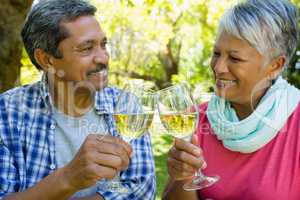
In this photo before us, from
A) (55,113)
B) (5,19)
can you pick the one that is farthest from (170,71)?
(55,113)

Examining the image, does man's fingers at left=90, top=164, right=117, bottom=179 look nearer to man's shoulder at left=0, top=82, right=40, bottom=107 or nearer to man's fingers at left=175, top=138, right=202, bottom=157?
man's fingers at left=175, top=138, right=202, bottom=157

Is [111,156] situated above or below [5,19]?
below

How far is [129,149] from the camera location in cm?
200

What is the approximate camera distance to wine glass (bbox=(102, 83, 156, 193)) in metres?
1.99

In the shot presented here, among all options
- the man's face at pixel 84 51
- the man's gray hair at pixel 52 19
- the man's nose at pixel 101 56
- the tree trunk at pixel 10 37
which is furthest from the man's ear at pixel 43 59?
the tree trunk at pixel 10 37

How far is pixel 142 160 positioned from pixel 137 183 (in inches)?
4.7

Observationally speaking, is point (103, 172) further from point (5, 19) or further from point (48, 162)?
point (5, 19)

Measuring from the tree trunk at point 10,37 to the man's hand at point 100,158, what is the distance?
2454 millimetres

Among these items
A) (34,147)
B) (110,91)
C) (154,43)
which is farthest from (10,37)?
(154,43)

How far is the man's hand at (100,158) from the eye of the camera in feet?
6.38

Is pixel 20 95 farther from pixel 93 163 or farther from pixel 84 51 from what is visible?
pixel 93 163

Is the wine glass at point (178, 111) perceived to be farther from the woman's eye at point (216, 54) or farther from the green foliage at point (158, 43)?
the green foliage at point (158, 43)

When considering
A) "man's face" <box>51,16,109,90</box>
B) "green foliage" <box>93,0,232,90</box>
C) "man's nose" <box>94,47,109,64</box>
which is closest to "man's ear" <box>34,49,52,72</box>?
"man's face" <box>51,16,109,90</box>

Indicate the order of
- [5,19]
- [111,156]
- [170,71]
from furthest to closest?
1. [170,71]
2. [5,19]
3. [111,156]
